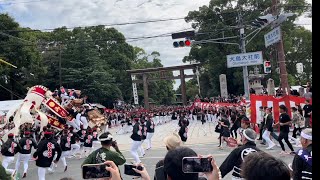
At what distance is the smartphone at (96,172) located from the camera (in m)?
2.83

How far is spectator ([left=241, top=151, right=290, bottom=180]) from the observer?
7.36ft

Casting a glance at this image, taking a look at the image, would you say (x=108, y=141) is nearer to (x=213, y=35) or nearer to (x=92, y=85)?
(x=213, y=35)

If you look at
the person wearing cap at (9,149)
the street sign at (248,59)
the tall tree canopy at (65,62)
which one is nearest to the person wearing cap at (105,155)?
the person wearing cap at (9,149)

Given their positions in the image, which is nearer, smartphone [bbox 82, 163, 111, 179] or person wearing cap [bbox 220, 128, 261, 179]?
smartphone [bbox 82, 163, 111, 179]

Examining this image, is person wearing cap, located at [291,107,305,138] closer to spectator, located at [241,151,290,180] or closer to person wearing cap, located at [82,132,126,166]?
person wearing cap, located at [82,132,126,166]

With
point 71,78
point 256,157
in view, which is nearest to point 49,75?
point 71,78

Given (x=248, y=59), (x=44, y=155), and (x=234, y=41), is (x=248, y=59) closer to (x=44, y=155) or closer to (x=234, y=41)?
(x=44, y=155)

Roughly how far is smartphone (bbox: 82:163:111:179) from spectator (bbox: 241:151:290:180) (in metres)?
1.10

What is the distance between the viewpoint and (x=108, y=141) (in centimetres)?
549

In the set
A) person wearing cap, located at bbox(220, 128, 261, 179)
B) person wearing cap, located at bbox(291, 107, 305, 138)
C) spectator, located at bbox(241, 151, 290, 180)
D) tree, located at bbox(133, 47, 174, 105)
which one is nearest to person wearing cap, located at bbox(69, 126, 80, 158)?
person wearing cap, located at bbox(291, 107, 305, 138)

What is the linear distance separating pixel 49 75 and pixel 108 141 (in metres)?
43.3

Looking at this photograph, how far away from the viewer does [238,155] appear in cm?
487

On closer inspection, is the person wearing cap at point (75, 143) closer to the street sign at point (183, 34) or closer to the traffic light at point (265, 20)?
the street sign at point (183, 34)
